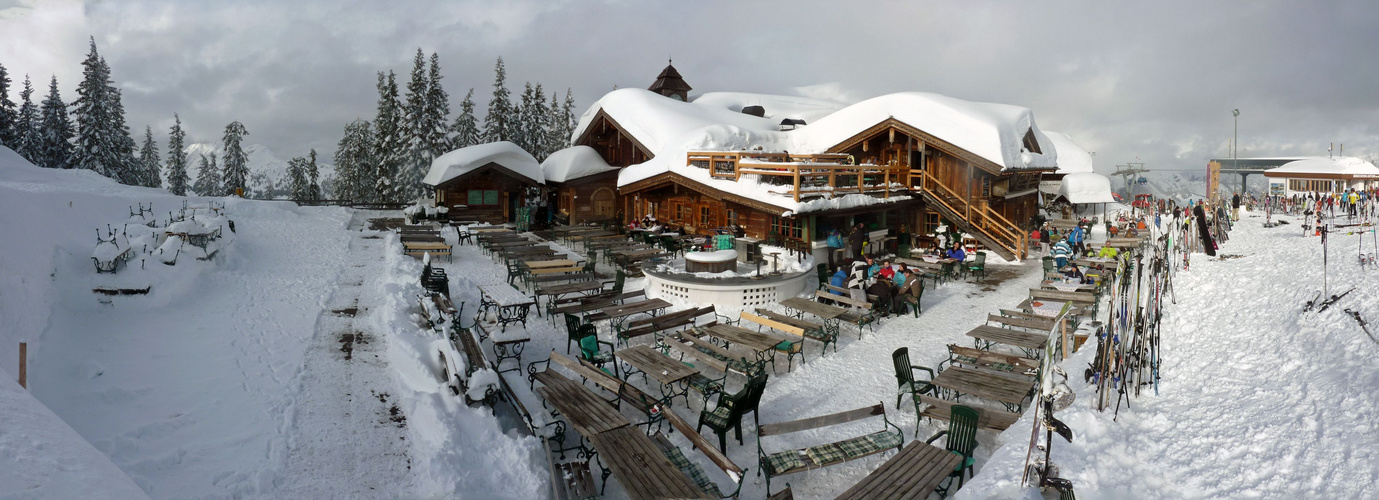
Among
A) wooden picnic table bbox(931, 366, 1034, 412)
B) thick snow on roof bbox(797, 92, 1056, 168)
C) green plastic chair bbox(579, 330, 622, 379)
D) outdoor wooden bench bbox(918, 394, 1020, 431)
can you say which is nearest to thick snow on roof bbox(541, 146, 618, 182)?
thick snow on roof bbox(797, 92, 1056, 168)

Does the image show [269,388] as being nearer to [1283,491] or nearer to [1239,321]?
[1283,491]

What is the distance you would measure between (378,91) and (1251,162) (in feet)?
281

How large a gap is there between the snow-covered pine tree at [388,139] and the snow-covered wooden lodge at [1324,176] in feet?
190

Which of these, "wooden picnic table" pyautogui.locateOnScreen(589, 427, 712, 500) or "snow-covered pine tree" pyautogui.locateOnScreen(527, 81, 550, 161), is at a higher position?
"snow-covered pine tree" pyautogui.locateOnScreen(527, 81, 550, 161)

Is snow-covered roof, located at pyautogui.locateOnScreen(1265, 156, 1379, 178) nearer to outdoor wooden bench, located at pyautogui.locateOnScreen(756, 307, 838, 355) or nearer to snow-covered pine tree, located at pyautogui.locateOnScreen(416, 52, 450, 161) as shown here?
outdoor wooden bench, located at pyautogui.locateOnScreen(756, 307, 838, 355)

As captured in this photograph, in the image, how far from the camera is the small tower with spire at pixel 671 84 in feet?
158

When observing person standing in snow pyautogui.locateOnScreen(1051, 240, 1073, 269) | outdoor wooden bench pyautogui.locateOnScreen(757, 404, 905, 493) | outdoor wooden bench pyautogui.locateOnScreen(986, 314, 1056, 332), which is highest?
person standing in snow pyautogui.locateOnScreen(1051, 240, 1073, 269)

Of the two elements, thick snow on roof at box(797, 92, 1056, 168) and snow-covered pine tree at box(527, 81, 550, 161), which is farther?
snow-covered pine tree at box(527, 81, 550, 161)

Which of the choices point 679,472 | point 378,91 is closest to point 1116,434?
point 679,472

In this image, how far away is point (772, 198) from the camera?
816 inches

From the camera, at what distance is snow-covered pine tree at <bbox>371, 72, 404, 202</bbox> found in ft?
137

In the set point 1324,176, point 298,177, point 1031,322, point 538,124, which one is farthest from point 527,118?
point 1324,176

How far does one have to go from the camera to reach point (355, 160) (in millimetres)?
47156

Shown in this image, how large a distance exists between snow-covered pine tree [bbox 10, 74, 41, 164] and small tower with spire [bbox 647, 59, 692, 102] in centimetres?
3568
